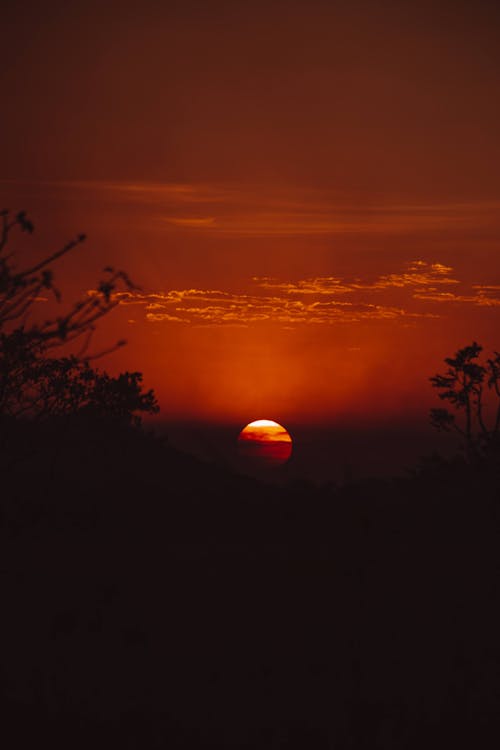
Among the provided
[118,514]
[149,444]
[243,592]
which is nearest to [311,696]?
[243,592]

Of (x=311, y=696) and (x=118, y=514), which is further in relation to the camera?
(x=118, y=514)

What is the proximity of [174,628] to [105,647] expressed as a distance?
7.48 ft

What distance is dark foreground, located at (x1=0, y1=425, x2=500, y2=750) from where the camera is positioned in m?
13.4

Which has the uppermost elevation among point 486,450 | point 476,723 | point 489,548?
point 486,450

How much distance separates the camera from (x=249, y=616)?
21.1 metres

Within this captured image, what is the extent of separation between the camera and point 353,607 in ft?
70.0

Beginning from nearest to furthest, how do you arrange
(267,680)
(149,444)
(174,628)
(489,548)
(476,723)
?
(476,723)
(267,680)
(174,628)
(489,548)
(149,444)

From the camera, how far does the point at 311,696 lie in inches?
592

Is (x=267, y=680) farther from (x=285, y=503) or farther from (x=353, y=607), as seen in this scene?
(x=285, y=503)

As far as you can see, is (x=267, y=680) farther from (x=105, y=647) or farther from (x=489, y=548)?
(x=489, y=548)

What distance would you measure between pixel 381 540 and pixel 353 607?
280 inches

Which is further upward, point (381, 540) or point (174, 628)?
point (381, 540)

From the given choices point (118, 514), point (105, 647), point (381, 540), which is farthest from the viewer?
point (118, 514)

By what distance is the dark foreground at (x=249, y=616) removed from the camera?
44.1ft
